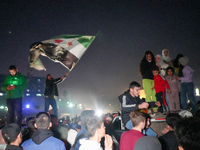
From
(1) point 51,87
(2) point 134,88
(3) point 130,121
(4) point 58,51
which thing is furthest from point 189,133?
(1) point 51,87

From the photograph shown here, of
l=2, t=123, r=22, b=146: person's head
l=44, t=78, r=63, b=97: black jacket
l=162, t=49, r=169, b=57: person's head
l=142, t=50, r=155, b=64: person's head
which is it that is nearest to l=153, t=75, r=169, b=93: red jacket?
l=142, t=50, r=155, b=64: person's head

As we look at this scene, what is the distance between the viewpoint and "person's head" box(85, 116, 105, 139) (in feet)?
9.37

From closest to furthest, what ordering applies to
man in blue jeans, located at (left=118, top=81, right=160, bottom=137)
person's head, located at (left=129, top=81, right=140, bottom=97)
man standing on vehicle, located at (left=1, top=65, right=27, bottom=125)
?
man in blue jeans, located at (left=118, top=81, right=160, bottom=137), person's head, located at (left=129, top=81, right=140, bottom=97), man standing on vehicle, located at (left=1, top=65, right=27, bottom=125)

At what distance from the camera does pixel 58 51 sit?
722 centimetres

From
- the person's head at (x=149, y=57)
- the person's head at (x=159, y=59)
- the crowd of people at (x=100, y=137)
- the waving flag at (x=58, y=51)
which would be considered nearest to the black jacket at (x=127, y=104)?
the crowd of people at (x=100, y=137)

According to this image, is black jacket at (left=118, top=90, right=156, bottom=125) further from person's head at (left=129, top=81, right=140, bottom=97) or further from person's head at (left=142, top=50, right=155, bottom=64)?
person's head at (left=142, top=50, right=155, bottom=64)

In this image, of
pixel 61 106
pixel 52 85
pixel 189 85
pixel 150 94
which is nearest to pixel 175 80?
pixel 189 85

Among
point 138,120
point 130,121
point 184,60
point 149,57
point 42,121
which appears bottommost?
point 130,121

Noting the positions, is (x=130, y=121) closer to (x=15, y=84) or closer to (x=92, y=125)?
(x=92, y=125)

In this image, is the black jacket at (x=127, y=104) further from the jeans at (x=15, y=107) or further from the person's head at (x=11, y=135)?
the jeans at (x=15, y=107)

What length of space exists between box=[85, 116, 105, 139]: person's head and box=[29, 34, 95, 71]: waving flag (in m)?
4.55

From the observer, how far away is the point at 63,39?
763cm

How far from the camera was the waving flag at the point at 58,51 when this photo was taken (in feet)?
23.1

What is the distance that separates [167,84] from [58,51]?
599cm
